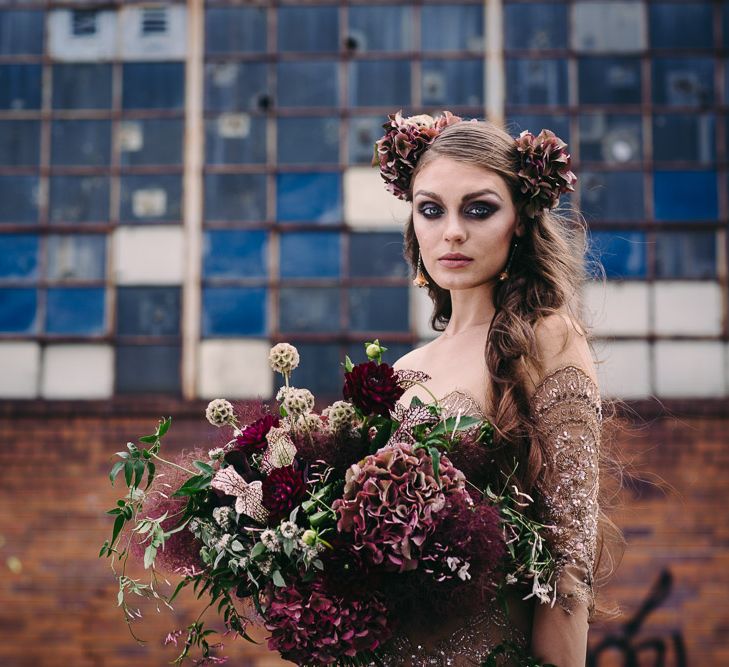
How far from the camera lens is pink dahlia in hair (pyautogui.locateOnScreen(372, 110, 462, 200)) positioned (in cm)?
297

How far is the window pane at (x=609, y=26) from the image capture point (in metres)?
7.34

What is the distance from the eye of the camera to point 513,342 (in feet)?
8.56

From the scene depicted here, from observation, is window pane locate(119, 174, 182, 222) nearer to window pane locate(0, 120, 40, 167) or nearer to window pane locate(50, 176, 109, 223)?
window pane locate(50, 176, 109, 223)

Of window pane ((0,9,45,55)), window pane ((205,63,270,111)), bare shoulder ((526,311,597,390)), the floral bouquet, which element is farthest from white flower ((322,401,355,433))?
window pane ((0,9,45,55))

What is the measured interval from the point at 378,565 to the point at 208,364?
5.04m

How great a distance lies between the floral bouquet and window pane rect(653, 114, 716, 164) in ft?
17.5

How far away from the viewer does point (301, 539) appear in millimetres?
2289

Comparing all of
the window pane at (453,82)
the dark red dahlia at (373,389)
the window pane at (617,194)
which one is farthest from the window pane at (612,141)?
the dark red dahlia at (373,389)

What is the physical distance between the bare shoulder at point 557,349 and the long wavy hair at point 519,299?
1cm

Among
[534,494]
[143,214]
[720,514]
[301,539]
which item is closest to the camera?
[301,539]

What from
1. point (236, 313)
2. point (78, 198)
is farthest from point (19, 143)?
point (236, 313)

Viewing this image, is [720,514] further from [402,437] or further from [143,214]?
[402,437]

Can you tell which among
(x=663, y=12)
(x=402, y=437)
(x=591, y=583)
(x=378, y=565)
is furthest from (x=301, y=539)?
(x=663, y=12)

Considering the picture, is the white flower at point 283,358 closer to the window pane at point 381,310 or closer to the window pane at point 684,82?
the window pane at point 381,310
